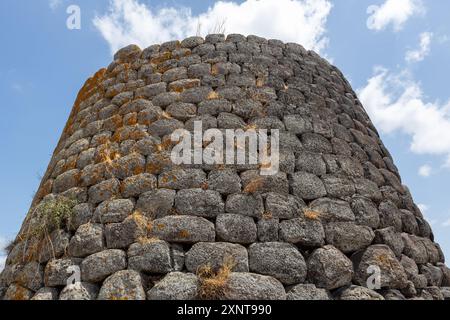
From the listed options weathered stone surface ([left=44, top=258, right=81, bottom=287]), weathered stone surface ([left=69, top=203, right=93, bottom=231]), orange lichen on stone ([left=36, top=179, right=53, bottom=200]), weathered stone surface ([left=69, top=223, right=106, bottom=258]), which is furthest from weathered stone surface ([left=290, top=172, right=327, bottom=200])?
orange lichen on stone ([left=36, top=179, right=53, bottom=200])

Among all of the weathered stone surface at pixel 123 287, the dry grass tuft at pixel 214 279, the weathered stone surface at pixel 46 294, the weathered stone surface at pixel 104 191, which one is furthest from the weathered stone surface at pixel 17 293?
the dry grass tuft at pixel 214 279

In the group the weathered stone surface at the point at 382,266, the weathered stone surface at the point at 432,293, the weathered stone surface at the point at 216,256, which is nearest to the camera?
the weathered stone surface at the point at 216,256

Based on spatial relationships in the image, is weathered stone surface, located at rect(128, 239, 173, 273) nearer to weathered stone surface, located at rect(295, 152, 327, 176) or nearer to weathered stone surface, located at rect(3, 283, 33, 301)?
weathered stone surface, located at rect(3, 283, 33, 301)

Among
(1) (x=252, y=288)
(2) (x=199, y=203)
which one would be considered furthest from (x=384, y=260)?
(2) (x=199, y=203)

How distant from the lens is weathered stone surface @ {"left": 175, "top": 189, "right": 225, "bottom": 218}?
3.58 metres

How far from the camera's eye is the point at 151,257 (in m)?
3.35

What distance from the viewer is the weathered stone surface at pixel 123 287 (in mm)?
3189

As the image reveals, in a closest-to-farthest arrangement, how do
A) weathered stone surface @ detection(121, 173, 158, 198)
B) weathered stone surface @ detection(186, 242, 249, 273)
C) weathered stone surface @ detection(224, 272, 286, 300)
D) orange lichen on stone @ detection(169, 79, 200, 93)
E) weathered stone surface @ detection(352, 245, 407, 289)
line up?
weathered stone surface @ detection(224, 272, 286, 300) < weathered stone surface @ detection(186, 242, 249, 273) < weathered stone surface @ detection(352, 245, 407, 289) < weathered stone surface @ detection(121, 173, 158, 198) < orange lichen on stone @ detection(169, 79, 200, 93)

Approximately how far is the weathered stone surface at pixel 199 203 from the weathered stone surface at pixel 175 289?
0.56 m

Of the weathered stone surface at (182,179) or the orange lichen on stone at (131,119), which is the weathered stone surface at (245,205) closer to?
the weathered stone surface at (182,179)

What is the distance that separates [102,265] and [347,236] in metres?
2.07

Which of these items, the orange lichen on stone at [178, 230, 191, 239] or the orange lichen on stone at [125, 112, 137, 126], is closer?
the orange lichen on stone at [178, 230, 191, 239]

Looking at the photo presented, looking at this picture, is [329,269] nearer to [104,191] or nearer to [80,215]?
[104,191]

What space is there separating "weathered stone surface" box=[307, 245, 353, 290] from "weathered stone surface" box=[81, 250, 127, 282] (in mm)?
1508
